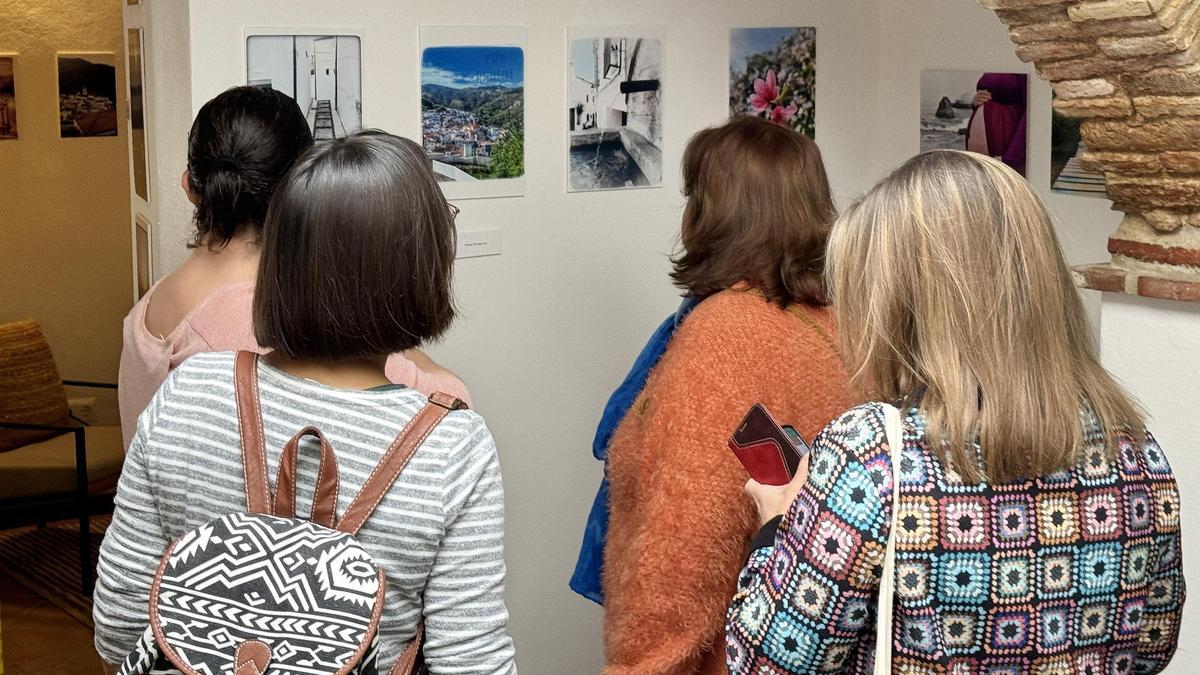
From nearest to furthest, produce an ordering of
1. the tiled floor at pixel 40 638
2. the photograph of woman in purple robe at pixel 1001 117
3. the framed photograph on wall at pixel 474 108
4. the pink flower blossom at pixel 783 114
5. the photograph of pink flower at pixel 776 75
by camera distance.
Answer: the framed photograph on wall at pixel 474 108
the photograph of woman in purple robe at pixel 1001 117
the photograph of pink flower at pixel 776 75
the pink flower blossom at pixel 783 114
the tiled floor at pixel 40 638

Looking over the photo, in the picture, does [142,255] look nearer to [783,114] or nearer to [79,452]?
[783,114]

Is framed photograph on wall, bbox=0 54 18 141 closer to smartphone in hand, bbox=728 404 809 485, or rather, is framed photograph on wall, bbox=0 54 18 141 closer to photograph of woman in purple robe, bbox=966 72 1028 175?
photograph of woman in purple robe, bbox=966 72 1028 175

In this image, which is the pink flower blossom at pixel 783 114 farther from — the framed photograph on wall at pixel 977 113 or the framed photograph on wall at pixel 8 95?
the framed photograph on wall at pixel 8 95

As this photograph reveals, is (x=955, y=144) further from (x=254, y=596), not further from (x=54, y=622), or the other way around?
(x=54, y=622)

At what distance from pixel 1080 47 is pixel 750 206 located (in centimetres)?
71

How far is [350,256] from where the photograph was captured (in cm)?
175

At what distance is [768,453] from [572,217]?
2.34 metres

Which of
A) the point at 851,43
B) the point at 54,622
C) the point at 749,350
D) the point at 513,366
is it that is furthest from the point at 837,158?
the point at 54,622

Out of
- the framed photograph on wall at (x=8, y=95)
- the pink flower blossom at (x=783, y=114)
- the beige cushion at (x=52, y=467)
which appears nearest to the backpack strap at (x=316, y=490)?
the pink flower blossom at (x=783, y=114)

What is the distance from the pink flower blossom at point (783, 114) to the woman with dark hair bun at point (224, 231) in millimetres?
2418

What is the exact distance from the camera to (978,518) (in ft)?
5.41

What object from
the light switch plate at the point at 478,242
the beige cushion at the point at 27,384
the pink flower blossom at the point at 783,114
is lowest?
the beige cushion at the point at 27,384

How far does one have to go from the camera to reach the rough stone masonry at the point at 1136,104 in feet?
8.50

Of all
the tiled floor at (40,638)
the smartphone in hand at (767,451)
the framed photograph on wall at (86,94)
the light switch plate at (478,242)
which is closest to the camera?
the smartphone in hand at (767,451)
